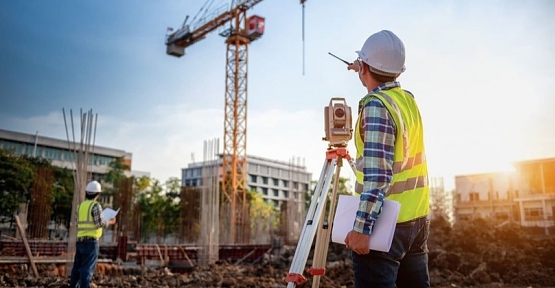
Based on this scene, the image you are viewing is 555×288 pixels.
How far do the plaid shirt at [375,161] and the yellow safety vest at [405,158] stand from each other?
0.16 ft

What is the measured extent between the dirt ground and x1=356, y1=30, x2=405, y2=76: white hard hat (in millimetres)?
5370

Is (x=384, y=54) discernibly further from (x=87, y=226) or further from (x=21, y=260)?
(x=21, y=260)

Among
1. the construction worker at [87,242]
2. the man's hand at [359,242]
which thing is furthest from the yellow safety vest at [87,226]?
the man's hand at [359,242]

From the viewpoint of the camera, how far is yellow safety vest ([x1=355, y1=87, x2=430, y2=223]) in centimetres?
173

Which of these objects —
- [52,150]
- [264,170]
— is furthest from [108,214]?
[264,170]

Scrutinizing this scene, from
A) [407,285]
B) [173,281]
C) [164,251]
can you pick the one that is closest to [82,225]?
[173,281]

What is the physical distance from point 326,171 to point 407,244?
2.26 feet

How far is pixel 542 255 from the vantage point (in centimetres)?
934

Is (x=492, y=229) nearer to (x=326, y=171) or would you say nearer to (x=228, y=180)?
(x=326, y=171)

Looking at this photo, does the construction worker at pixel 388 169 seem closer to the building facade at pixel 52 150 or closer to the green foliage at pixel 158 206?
the green foliage at pixel 158 206

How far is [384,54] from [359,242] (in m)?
0.74

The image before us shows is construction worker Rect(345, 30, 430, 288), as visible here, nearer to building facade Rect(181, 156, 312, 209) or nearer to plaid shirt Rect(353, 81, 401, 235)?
plaid shirt Rect(353, 81, 401, 235)

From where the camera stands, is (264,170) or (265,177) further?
(265,177)

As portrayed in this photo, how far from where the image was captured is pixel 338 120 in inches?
86.4
